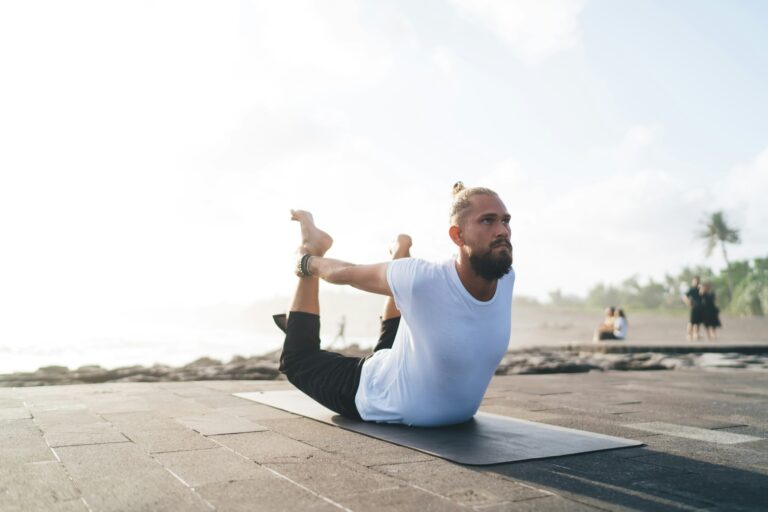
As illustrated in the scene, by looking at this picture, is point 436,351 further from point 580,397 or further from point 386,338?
point 580,397

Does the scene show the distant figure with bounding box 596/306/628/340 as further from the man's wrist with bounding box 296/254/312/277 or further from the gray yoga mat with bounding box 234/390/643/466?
the man's wrist with bounding box 296/254/312/277

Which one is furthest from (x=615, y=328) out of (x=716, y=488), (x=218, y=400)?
(x=716, y=488)

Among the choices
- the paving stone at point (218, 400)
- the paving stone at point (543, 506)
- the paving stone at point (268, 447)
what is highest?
the paving stone at point (218, 400)

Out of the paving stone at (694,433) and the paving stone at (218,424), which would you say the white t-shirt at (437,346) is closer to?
the paving stone at (218,424)

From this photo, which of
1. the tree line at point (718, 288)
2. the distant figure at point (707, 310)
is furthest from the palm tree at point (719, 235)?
the distant figure at point (707, 310)

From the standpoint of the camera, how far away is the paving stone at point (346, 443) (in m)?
2.72

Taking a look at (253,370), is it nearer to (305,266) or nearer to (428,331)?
(305,266)

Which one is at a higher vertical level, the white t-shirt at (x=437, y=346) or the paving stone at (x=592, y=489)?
the white t-shirt at (x=437, y=346)

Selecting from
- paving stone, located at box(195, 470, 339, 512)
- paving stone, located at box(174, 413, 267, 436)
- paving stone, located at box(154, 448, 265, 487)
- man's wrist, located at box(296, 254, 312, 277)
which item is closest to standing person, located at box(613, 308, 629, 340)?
man's wrist, located at box(296, 254, 312, 277)

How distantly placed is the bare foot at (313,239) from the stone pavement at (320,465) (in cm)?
108

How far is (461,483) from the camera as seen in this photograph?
7.59 ft

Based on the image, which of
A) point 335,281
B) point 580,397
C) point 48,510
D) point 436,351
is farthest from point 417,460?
point 580,397

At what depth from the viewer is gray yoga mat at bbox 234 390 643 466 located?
2.80 metres

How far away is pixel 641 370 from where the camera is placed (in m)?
8.53
